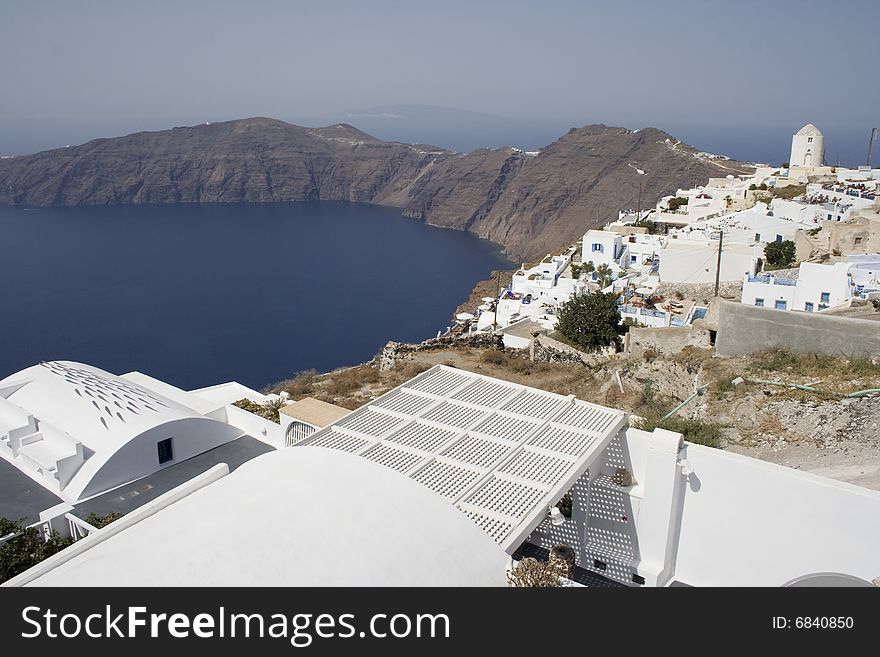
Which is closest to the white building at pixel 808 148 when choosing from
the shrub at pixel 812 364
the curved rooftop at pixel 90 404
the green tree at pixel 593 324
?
the green tree at pixel 593 324

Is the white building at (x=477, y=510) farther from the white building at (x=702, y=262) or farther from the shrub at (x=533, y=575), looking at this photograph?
the white building at (x=702, y=262)

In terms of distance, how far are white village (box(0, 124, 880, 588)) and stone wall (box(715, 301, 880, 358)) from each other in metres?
0.03

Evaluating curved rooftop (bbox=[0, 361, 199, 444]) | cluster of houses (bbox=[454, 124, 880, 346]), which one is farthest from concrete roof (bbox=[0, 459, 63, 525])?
cluster of houses (bbox=[454, 124, 880, 346])

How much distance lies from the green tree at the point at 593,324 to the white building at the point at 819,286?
3.29m

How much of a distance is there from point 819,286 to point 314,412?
40.7 ft

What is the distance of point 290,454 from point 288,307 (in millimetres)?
44305

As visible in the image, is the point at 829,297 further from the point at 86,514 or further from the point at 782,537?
the point at 86,514

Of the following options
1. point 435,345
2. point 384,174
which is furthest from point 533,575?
point 384,174

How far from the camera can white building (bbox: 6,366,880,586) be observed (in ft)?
14.0

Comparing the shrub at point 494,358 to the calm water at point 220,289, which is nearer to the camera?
the shrub at point 494,358

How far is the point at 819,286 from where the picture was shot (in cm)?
1585

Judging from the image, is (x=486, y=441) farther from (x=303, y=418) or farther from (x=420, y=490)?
(x=303, y=418)

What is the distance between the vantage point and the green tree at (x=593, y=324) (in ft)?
54.1
